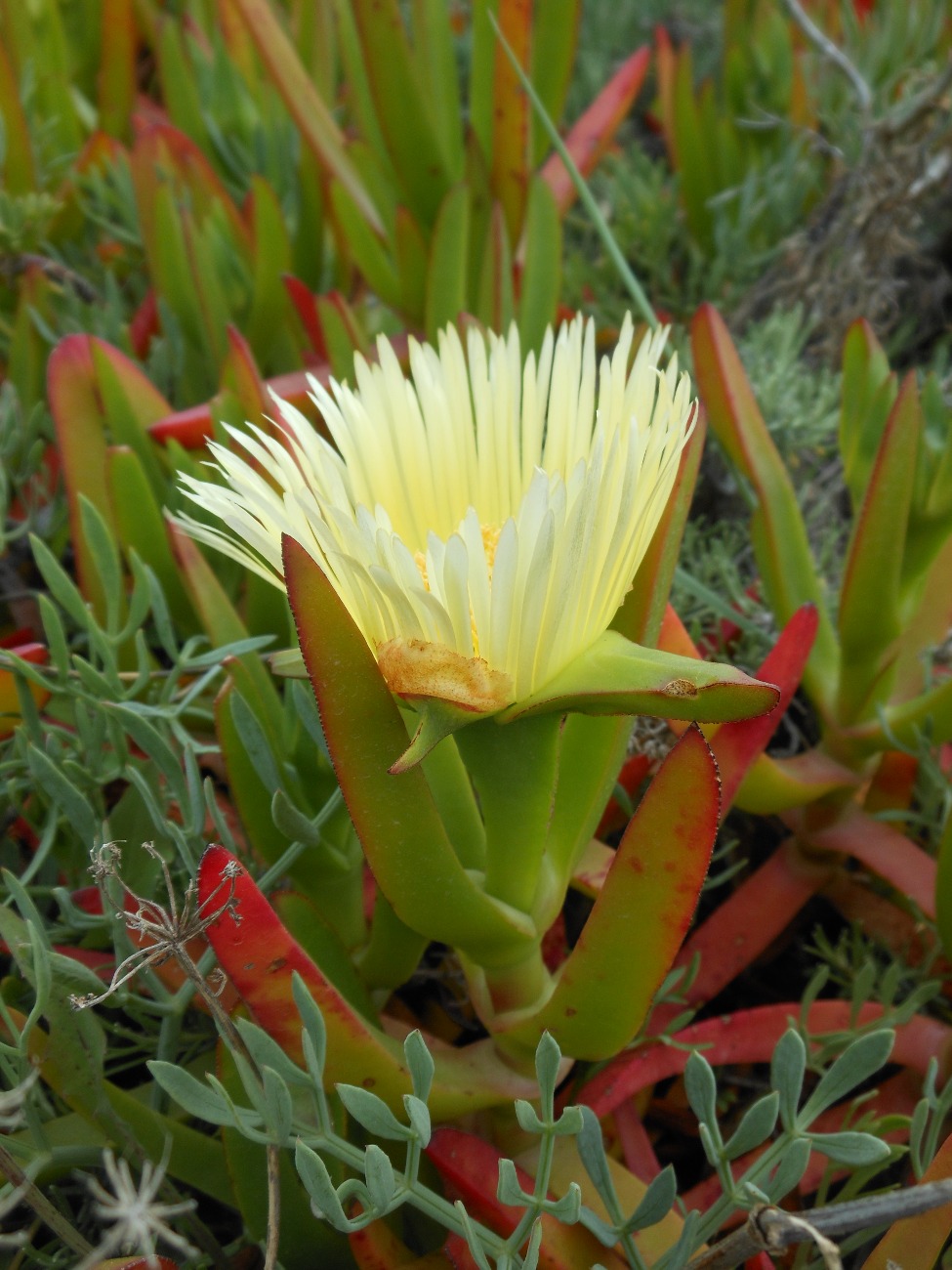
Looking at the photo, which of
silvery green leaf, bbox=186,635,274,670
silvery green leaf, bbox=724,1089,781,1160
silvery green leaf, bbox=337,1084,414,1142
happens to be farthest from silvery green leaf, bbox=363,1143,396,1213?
silvery green leaf, bbox=186,635,274,670

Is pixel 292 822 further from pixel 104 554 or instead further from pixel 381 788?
pixel 104 554

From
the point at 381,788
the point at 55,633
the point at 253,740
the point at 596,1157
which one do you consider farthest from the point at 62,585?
the point at 596,1157

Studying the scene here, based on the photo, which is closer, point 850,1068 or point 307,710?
point 850,1068

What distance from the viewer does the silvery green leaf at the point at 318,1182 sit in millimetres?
318

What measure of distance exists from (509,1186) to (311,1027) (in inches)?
3.1

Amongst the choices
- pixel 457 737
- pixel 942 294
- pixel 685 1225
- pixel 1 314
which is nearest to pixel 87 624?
pixel 457 737

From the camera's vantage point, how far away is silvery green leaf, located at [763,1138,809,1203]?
34 cm

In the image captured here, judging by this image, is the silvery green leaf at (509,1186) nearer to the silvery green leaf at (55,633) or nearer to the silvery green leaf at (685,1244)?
the silvery green leaf at (685,1244)

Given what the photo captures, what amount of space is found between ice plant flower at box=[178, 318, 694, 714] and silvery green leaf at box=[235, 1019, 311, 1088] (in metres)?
0.12

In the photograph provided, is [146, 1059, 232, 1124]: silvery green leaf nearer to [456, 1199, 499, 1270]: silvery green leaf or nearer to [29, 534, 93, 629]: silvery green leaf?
[456, 1199, 499, 1270]: silvery green leaf

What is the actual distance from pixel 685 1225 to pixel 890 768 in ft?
1.09

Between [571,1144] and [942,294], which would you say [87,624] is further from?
[942,294]

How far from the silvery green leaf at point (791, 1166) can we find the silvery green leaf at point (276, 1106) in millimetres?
158

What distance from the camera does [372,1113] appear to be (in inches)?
13.2
